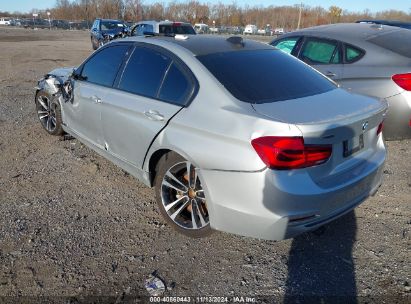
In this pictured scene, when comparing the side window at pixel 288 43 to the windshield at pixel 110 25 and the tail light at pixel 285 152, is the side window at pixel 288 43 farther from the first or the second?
the windshield at pixel 110 25

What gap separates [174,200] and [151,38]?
1.70m

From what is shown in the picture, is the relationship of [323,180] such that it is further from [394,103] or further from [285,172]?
[394,103]

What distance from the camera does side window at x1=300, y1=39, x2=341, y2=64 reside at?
17.5 ft

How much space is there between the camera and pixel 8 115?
6633mm

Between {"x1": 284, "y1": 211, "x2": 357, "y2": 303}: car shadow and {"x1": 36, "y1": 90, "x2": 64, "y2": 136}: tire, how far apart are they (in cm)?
380

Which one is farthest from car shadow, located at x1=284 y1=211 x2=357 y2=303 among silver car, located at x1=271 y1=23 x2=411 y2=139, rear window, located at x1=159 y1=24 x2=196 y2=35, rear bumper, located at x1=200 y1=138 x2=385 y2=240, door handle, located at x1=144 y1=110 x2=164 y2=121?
rear window, located at x1=159 y1=24 x2=196 y2=35

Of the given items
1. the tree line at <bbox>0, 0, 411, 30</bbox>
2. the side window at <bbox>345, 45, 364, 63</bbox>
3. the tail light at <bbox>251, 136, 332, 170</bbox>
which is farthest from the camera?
the tree line at <bbox>0, 0, 411, 30</bbox>

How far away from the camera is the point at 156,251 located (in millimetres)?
2994

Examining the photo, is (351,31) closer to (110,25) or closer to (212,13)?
(110,25)

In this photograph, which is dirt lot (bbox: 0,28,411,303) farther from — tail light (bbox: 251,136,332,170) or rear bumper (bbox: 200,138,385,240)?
tail light (bbox: 251,136,332,170)

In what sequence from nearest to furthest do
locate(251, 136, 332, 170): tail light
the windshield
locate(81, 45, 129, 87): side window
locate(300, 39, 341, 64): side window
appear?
locate(251, 136, 332, 170): tail light
locate(81, 45, 129, 87): side window
locate(300, 39, 341, 64): side window
the windshield

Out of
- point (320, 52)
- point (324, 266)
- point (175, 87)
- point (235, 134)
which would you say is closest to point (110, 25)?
point (320, 52)

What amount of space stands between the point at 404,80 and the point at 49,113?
5.03 meters

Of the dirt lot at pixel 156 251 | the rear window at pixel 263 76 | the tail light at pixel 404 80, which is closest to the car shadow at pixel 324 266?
the dirt lot at pixel 156 251
